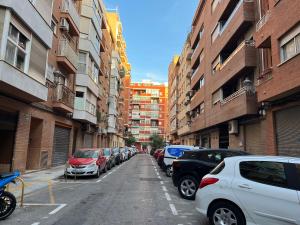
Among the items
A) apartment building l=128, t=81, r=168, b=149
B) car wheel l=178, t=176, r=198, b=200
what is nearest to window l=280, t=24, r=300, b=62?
car wheel l=178, t=176, r=198, b=200

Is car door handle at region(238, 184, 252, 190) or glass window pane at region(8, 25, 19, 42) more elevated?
glass window pane at region(8, 25, 19, 42)

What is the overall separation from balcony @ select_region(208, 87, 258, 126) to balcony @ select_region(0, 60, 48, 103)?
36.3 feet

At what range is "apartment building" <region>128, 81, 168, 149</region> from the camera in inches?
4276

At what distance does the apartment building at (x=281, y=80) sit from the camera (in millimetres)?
11750

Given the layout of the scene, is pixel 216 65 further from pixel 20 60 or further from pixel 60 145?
pixel 20 60

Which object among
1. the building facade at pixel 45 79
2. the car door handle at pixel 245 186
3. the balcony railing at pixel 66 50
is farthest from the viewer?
the balcony railing at pixel 66 50

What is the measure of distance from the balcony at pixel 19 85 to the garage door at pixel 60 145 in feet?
21.2

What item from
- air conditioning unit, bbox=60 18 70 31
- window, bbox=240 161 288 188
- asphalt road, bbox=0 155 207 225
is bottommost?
asphalt road, bbox=0 155 207 225

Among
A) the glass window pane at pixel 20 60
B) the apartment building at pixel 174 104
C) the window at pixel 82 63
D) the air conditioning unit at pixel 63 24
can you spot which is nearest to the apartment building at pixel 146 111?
the apartment building at pixel 174 104

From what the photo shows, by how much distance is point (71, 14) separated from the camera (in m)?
22.9

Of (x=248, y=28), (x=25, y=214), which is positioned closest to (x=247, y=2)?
(x=248, y=28)

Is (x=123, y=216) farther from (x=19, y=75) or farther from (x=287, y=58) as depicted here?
(x=287, y=58)

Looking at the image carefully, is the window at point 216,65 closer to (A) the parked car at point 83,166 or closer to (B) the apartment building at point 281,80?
(B) the apartment building at point 281,80

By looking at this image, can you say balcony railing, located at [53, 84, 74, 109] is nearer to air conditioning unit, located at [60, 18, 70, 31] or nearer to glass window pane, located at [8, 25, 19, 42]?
air conditioning unit, located at [60, 18, 70, 31]
